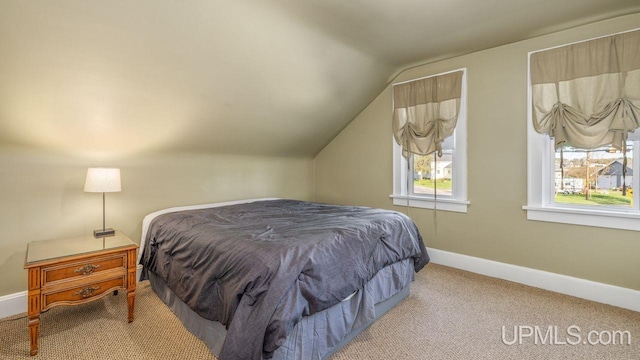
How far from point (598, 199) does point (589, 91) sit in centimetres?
94

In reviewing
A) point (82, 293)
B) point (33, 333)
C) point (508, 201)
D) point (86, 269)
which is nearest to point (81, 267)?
point (86, 269)

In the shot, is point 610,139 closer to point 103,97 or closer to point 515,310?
point 515,310

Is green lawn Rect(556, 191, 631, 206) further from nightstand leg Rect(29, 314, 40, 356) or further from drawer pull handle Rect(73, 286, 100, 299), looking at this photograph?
nightstand leg Rect(29, 314, 40, 356)

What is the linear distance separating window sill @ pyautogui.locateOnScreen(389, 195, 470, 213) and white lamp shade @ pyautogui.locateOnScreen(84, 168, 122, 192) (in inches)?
117

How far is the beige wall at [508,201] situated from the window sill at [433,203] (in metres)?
0.07

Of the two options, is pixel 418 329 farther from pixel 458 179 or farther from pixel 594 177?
pixel 594 177

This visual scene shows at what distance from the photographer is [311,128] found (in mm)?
3938

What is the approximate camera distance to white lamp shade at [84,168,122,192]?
222 cm

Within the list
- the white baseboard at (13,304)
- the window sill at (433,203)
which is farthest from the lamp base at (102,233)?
the window sill at (433,203)

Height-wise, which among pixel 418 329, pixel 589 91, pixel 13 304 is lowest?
pixel 418 329

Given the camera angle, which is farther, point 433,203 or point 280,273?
point 433,203

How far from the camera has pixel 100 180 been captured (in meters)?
2.23

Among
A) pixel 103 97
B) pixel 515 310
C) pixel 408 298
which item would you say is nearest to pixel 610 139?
pixel 515 310

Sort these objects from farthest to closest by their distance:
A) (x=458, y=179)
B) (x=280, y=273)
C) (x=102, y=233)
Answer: (x=458, y=179) < (x=102, y=233) < (x=280, y=273)
